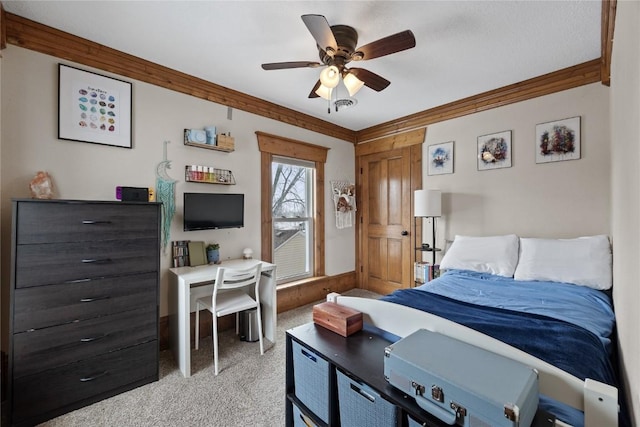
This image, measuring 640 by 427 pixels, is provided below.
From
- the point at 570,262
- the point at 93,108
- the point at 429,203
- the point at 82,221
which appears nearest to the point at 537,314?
the point at 570,262

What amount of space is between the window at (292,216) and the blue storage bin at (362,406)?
95.3 inches

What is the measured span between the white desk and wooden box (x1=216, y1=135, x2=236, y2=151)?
48.1 inches

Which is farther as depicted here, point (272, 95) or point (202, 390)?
point (272, 95)

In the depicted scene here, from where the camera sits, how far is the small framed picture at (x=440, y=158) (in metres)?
3.48

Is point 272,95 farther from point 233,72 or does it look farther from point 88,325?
point 88,325

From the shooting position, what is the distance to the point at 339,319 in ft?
4.66

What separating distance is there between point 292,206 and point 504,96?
9.16ft

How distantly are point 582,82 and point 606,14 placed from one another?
0.99 metres

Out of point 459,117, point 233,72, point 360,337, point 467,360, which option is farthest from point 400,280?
point 233,72

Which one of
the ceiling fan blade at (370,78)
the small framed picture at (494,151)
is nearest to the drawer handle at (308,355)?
the ceiling fan blade at (370,78)

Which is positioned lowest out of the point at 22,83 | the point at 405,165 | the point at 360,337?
the point at 360,337

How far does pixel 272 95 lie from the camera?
3164 millimetres

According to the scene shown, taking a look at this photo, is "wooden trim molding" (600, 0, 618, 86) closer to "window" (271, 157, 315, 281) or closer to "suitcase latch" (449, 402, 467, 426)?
"suitcase latch" (449, 402, 467, 426)

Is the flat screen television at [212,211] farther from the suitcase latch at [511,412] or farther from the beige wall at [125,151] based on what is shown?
the suitcase latch at [511,412]
